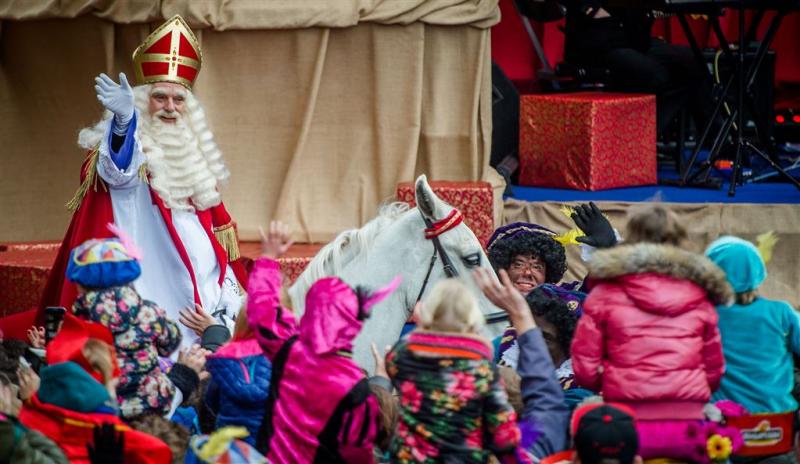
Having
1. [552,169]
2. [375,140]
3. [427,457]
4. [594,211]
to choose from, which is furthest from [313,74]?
[427,457]

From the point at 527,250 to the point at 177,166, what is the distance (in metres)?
1.56

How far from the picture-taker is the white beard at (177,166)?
19.4ft

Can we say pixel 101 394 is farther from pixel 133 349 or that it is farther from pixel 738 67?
pixel 738 67

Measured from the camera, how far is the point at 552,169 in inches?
362

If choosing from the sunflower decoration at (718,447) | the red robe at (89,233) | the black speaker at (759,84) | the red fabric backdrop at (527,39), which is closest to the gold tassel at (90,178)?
the red robe at (89,233)

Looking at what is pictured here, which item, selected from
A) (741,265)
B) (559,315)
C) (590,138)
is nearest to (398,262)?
(559,315)

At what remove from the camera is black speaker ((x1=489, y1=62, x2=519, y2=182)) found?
962 centimetres

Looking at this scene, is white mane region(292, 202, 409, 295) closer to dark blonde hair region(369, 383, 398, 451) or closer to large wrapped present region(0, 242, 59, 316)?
dark blonde hair region(369, 383, 398, 451)

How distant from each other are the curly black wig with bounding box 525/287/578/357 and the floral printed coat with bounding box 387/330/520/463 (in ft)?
3.24

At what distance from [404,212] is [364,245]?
26 centimetres

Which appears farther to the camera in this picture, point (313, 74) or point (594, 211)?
point (313, 74)

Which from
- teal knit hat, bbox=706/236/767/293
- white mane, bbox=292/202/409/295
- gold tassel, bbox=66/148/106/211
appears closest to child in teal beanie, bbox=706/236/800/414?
teal knit hat, bbox=706/236/767/293

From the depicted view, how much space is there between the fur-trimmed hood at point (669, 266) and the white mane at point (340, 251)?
3.89 feet

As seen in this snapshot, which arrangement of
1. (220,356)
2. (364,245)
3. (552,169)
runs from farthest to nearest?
(552,169) → (364,245) → (220,356)
